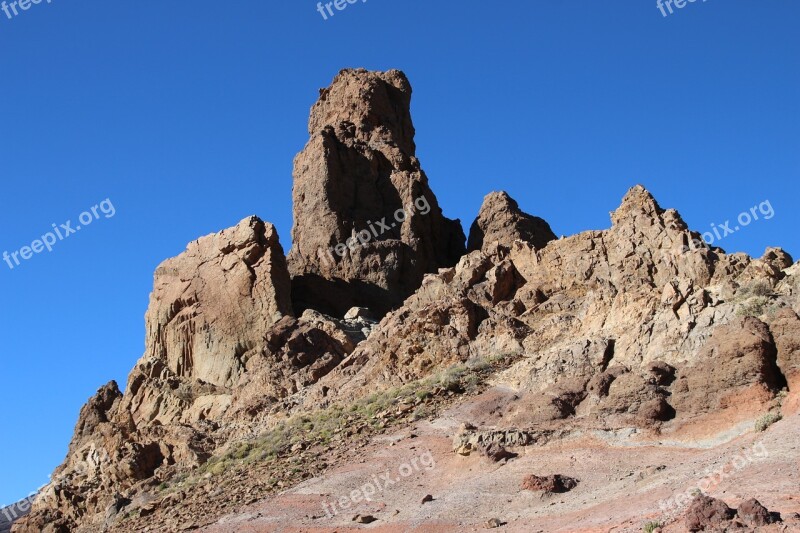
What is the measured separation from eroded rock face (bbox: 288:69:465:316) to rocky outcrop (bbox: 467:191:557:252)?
348 cm

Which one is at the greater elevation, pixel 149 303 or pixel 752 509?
pixel 149 303

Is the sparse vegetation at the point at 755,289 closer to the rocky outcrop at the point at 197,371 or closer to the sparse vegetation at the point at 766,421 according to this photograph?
the sparse vegetation at the point at 766,421

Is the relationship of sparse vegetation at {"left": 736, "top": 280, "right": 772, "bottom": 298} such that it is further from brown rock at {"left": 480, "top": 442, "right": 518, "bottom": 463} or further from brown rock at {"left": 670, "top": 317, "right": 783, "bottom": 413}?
brown rock at {"left": 480, "top": 442, "right": 518, "bottom": 463}

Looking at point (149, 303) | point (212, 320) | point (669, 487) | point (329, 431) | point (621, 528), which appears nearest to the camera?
point (621, 528)

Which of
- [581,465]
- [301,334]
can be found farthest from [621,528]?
[301,334]

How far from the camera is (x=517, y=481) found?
21.8 m

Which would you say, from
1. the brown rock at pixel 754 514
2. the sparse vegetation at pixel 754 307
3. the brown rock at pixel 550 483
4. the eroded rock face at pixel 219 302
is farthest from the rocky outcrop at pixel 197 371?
the brown rock at pixel 754 514

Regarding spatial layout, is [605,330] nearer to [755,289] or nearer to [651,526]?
[755,289]

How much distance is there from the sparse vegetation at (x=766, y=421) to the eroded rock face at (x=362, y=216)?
36.3 meters

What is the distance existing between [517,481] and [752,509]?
308 inches

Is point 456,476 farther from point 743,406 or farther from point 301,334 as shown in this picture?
point 301,334

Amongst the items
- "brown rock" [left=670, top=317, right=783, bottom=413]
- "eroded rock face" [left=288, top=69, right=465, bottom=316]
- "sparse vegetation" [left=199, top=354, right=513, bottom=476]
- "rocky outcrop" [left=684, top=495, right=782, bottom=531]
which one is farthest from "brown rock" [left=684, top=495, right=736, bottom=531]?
"eroded rock face" [left=288, top=69, right=465, bottom=316]

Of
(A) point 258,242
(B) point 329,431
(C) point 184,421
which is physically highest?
(A) point 258,242

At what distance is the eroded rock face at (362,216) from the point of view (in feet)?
188
